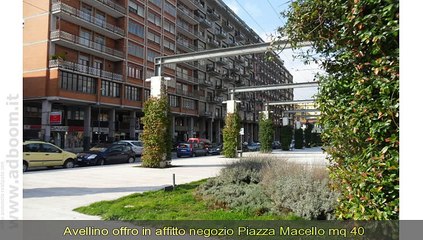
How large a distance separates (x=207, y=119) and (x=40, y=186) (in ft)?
192

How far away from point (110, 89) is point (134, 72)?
5.47m

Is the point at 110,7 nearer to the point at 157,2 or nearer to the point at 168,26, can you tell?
the point at 157,2

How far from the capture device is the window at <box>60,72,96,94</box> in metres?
36.2

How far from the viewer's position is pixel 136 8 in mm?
47750

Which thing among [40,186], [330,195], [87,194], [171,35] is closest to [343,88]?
[330,195]

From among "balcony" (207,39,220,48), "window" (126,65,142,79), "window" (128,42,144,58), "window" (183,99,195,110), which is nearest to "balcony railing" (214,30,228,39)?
"balcony" (207,39,220,48)

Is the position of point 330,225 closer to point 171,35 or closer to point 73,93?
point 73,93

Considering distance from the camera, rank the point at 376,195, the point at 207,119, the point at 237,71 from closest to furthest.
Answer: the point at 376,195
the point at 207,119
the point at 237,71

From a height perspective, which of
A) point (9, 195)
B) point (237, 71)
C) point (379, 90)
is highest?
point (237, 71)

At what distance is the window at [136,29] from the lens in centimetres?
4638

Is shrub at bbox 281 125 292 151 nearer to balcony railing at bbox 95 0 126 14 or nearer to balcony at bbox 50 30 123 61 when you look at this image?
balcony at bbox 50 30 123 61

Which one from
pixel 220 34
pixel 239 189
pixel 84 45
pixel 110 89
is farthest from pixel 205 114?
pixel 239 189

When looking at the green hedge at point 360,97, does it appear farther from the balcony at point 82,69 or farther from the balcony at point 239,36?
the balcony at point 239,36

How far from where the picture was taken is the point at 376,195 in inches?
141
